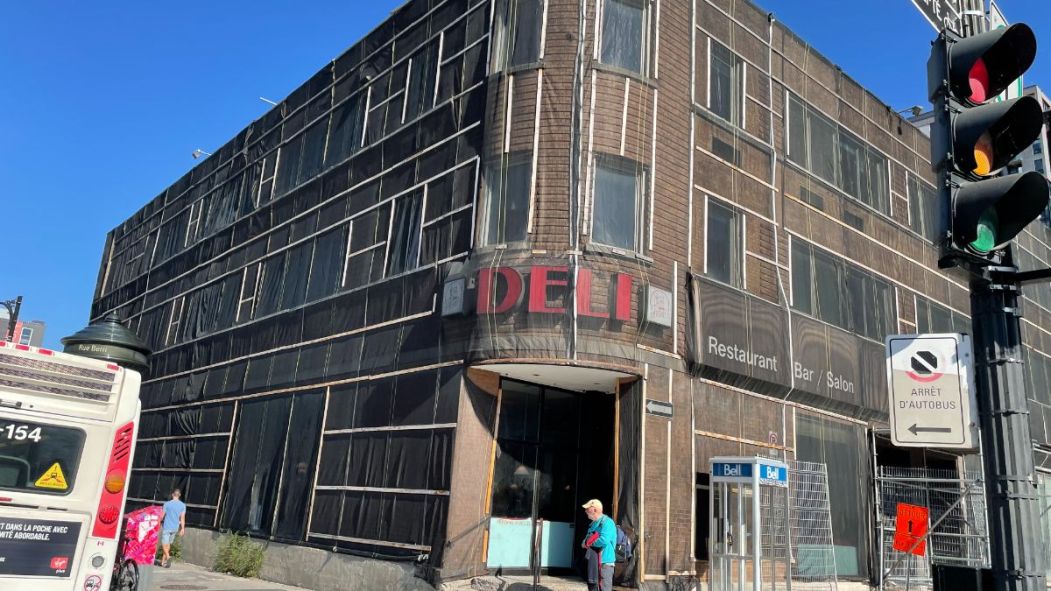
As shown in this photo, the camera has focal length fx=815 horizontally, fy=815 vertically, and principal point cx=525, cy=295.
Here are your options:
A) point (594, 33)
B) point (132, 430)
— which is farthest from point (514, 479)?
point (594, 33)

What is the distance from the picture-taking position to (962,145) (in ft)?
13.1

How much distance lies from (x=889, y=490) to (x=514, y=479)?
9.65m

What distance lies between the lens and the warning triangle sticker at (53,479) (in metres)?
8.21

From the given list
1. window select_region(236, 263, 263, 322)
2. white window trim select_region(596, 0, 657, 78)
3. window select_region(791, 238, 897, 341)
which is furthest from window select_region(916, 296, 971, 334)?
window select_region(236, 263, 263, 322)

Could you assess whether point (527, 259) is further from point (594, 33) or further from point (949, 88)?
point (949, 88)

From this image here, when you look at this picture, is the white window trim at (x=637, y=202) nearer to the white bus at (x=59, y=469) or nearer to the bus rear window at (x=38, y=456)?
the white bus at (x=59, y=469)

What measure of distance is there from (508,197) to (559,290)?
221cm

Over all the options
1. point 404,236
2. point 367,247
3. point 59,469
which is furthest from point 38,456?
point 367,247

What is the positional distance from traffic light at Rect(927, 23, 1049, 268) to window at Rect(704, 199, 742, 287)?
464 inches

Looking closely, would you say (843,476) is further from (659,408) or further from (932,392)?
(932,392)

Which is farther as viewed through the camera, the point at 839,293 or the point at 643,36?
the point at 839,293

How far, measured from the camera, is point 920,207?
2306cm

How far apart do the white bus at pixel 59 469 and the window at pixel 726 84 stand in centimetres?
1282

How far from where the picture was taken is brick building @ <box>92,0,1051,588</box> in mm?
13844
